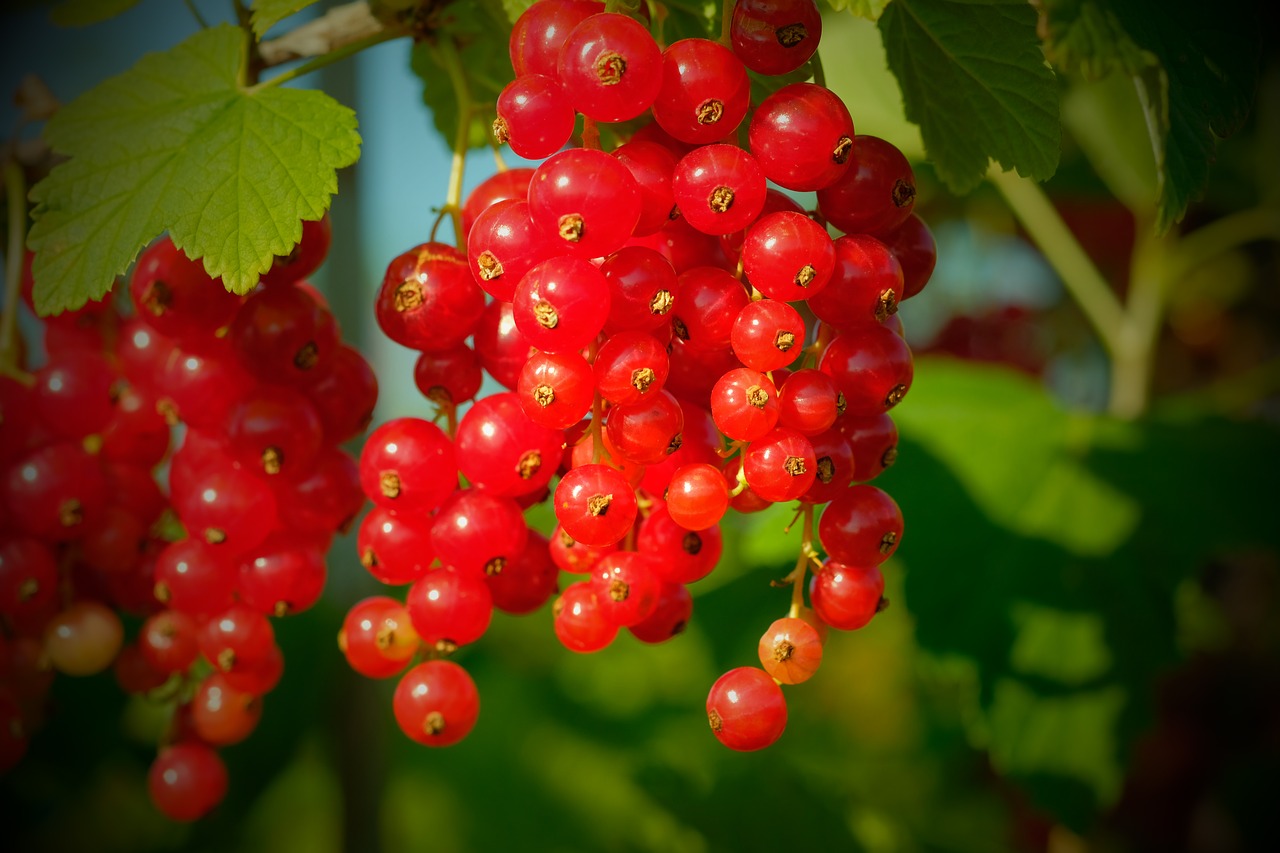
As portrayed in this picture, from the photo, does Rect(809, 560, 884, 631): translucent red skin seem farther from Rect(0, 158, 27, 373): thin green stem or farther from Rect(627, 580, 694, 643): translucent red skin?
Rect(0, 158, 27, 373): thin green stem

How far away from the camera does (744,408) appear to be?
39cm

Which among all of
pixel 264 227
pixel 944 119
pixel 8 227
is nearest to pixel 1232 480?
pixel 944 119

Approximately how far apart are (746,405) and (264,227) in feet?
0.84

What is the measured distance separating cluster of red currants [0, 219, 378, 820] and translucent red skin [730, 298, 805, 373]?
254 mm

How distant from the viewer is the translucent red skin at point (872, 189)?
0.42 meters

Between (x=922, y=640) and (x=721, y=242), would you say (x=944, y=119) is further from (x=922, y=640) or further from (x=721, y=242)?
(x=922, y=640)

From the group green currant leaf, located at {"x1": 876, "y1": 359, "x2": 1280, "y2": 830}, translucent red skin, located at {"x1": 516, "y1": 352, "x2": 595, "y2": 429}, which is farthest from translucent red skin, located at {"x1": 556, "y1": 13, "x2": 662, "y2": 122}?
green currant leaf, located at {"x1": 876, "y1": 359, "x2": 1280, "y2": 830}

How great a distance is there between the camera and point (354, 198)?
3.83 feet

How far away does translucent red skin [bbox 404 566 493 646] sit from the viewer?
47 centimetres

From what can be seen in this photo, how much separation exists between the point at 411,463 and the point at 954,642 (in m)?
0.61

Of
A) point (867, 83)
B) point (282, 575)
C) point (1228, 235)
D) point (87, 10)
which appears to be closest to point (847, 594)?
point (282, 575)

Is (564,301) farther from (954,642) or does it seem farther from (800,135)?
(954,642)

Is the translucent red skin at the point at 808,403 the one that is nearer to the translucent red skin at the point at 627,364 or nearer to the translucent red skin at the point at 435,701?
the translucent red skin at the point at 627,364

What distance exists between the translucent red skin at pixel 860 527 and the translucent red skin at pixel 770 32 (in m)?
0.19
